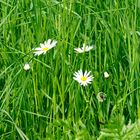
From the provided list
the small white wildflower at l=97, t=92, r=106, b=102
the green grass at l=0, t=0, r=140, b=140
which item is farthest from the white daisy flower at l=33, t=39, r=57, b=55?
the small white wildflower at l=97, t=92, r=106, b=102

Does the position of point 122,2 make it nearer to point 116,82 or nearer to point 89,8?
point 89,8

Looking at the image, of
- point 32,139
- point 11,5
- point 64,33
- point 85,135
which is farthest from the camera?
point 11,5

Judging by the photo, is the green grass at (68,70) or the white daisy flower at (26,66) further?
the white daisy flower at (26,66)

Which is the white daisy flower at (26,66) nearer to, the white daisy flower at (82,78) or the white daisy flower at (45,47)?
the white daisy flower at (45,47)

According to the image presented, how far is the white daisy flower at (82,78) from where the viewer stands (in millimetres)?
1937

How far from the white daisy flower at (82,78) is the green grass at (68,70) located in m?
0.02

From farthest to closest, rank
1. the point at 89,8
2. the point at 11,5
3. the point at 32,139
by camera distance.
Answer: the point at 11,5 → the point at 89,8 → the point at 32,139

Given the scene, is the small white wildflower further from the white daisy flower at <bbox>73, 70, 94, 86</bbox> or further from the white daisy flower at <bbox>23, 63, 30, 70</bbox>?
the white daisy flower at <bbox>23, 63, 30, 70</bbox>

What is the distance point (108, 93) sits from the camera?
2.00m

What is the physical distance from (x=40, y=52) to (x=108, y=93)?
11.3 inches

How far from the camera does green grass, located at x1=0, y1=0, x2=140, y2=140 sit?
192 centimetres

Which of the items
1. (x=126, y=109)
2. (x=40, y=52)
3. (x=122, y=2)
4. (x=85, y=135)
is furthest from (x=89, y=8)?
(x=85, y=135)

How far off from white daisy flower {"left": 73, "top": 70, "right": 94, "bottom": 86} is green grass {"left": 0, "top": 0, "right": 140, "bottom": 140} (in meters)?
0.02

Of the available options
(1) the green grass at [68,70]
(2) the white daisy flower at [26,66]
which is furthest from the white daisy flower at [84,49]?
(2) the white daisy flower at [26,66]
